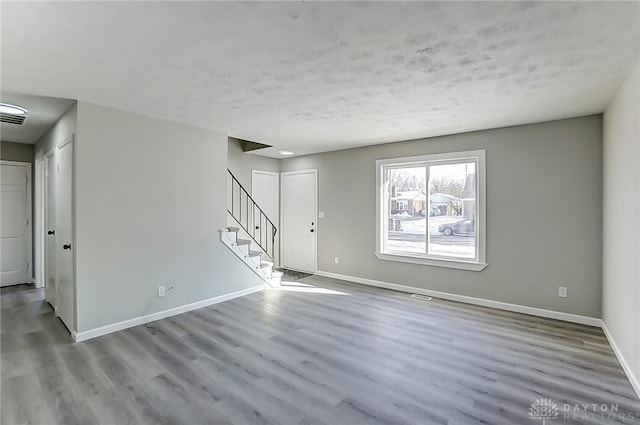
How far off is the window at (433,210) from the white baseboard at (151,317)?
8.19 feet

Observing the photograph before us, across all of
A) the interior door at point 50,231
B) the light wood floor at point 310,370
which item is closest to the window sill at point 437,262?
the light wood floor at point 310,370

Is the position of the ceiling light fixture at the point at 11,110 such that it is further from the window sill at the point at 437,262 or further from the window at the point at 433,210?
the window sill at the point at 437,262

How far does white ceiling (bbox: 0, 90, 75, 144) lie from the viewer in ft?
10.2

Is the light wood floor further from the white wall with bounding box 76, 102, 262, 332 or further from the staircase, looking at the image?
the staircase

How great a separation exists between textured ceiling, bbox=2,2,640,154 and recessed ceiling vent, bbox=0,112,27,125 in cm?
102

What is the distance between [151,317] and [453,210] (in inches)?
171

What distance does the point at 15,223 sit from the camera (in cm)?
528

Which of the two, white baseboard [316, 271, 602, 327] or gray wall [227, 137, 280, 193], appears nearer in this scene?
white baseboard [316, 271, 602, 327]

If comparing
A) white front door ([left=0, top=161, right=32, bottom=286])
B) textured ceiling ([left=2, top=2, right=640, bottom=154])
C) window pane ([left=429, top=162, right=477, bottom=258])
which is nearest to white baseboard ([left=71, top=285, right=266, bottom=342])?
textured ceiling ([left=2, top=2, right=640, bottom=154])

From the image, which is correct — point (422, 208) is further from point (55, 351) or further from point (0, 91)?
point (0, 91)

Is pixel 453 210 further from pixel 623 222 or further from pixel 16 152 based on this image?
pixel 16 152

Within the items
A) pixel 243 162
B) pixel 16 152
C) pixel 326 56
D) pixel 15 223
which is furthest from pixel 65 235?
pixel 326 56

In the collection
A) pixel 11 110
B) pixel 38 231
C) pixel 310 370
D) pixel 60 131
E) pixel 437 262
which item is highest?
pixel 11 110

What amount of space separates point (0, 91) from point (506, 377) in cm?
509
